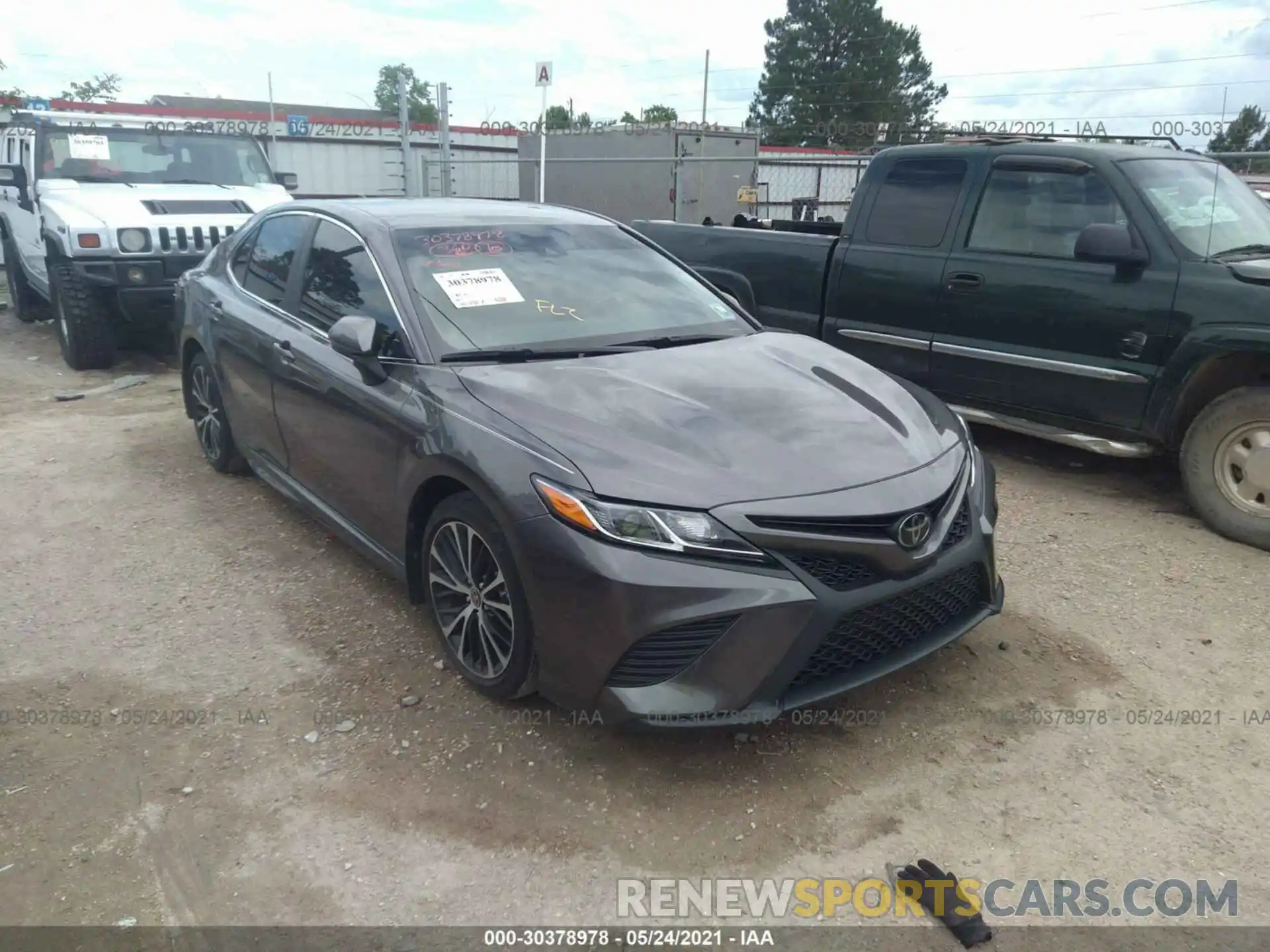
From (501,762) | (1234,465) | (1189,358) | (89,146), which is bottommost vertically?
(501,762)

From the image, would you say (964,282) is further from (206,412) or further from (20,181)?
(20,181)

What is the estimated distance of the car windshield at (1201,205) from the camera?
15.9 ft

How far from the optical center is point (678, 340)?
3783 millimetres

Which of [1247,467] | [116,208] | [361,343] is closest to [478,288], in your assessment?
[361,343]

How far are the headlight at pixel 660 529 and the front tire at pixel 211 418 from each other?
10.7 feet

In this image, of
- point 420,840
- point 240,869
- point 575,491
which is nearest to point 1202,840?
point 575,491

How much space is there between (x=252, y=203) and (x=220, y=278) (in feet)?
12.3

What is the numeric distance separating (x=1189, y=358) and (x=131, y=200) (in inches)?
315

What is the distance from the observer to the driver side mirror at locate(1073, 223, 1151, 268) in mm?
4719

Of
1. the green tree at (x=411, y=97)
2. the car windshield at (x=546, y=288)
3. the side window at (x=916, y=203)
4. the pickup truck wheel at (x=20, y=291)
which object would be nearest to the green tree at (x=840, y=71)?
the green tree at (x=411, y=97)

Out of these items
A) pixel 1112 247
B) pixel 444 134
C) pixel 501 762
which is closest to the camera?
pixel 501 762

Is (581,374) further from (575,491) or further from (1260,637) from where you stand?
(1260,637)

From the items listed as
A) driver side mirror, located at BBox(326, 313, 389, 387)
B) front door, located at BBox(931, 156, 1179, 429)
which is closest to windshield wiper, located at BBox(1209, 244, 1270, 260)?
front door, located at BBox(931, 156, 1179, 429)

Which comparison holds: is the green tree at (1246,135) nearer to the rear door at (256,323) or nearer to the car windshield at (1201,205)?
the car windshield at (1201,205)
